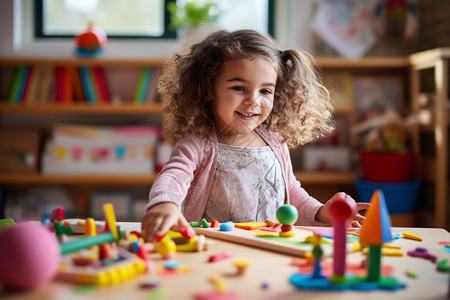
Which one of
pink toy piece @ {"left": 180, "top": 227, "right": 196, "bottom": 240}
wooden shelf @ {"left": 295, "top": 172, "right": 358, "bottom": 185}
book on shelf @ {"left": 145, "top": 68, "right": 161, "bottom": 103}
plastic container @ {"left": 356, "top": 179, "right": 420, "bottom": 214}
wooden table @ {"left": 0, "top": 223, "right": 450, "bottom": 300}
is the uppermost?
book on shelf @ {"left": 145, "top": 68, "right": 161, "bottom": 103}

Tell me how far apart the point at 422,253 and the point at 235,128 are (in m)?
0.56

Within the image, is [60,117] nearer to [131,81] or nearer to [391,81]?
A: [131,81]

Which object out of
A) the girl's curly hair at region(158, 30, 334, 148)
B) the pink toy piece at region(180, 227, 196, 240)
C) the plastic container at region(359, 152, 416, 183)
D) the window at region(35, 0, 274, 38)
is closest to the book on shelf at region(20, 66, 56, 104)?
the window at region(35, 0, 274, 38)

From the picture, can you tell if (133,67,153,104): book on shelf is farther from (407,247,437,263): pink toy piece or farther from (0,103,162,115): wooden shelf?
(407,247,437,263): pink toy piece

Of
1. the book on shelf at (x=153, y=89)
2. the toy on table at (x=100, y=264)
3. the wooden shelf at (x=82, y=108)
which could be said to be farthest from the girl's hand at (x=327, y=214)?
the book on shelf at (x=153, y=89)

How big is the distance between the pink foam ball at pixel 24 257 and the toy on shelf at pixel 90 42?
7.51ft

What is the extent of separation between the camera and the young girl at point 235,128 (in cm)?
113

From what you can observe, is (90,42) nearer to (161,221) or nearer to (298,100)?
(298,100)

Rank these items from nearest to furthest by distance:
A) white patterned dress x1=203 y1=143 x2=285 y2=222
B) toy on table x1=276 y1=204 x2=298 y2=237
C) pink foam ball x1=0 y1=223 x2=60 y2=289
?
pink foam ball x1=0 y1=223 x2=60 y2=289 → toy on table x1=276 y1=204 x2=298 y2=237 → white patterned dress x1=203 y1=143 x2=285 y2=222

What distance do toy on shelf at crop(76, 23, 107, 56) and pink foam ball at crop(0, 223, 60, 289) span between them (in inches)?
90.1

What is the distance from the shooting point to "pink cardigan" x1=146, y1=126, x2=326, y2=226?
3.45 feet

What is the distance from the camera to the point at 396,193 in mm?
2439

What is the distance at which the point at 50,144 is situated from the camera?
271cm

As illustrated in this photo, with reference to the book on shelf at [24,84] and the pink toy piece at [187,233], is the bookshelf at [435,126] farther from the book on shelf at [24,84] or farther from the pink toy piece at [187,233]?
the book on shelf at [24,84]
